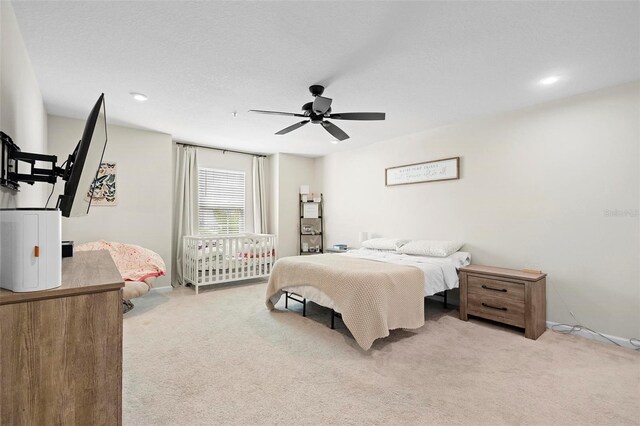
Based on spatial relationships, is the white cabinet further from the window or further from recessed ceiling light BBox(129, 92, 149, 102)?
the window

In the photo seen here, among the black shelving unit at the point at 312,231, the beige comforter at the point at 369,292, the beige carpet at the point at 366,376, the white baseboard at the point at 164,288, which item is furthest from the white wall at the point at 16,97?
the black shelving unit at the point at 312,231

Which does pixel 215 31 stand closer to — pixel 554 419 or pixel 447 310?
pixel 554 419

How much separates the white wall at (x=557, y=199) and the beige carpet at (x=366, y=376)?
58 centimetres

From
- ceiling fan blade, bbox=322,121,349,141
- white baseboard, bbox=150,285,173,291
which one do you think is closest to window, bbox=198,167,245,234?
white baseboard, bbox=150,285,173,291

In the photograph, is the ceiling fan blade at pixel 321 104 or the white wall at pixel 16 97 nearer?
the white wall at pixel 16 97

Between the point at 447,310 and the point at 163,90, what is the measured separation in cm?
402

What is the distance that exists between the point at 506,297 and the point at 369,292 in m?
1.56

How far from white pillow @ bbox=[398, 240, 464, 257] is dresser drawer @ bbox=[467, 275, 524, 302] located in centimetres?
44

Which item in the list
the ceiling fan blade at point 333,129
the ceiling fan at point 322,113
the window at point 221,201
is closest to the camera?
the ceiling fan at point 322,113

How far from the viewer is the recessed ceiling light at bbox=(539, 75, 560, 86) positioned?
105 inches

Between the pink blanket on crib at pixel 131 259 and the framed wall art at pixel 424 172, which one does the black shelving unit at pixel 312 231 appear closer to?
the framed wall art at pixel 424 172

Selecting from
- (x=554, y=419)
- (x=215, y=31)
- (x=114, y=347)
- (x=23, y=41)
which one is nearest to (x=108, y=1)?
(x=215, y=31)

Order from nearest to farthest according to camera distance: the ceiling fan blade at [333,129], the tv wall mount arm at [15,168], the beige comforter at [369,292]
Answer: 1. the tv wall mount arm at [15,168]
2. the beige comforter at [369,292]
3. the ceiling fan blade at [333,129]

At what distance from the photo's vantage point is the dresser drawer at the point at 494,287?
2996 mm
